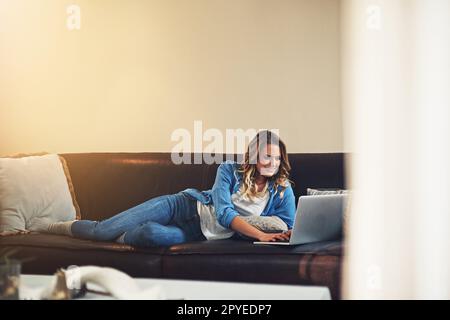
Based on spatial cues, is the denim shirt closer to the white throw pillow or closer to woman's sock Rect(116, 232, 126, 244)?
woman's sock Rect(116, 232, 126, 244)

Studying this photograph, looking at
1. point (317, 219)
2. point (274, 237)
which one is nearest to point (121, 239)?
point (274, 237)

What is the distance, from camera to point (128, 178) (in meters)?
3.00

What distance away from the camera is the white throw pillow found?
277 cm

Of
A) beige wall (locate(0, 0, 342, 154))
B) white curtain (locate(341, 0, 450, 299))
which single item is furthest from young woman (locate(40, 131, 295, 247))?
white curtain (locate(341, 0, 450, 299))

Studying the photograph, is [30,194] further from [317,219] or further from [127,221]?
[317,219]

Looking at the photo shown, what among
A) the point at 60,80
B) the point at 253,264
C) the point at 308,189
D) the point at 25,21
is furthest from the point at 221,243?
the point at 25,21

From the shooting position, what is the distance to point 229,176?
2729 millimetres

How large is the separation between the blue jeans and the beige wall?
60cm

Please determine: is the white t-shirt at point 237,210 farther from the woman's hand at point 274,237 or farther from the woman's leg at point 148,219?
the woman's hand at point 274,237

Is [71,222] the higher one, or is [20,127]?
[20,127]

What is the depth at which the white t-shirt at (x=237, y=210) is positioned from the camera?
2.67 m
